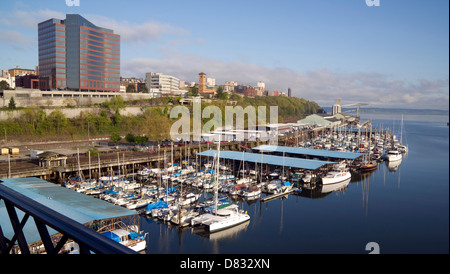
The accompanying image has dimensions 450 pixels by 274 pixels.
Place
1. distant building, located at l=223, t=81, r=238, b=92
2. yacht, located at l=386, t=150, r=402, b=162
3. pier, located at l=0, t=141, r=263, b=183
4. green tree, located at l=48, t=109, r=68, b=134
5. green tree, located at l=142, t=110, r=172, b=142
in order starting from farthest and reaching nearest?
distant building, located at l=223, t=81, r=238, b=92
green tree, located at l=142, t=110, r=172, b=142
green tree, located at l=48, t=109, r=68, b=134
yacht, located at l=386, t=150, r=402, b=162
pier, located at l=0, t=141, r=263, b=183

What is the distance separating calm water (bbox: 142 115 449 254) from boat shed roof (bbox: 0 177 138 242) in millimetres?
1368

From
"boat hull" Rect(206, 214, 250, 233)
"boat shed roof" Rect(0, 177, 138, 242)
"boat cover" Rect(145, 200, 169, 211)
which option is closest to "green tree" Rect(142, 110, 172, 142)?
"boat shed roof" Rect(0, 177, 138, 242)

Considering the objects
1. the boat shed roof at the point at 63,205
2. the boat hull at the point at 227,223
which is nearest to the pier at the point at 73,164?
the boat shed roof at the point at 63,205

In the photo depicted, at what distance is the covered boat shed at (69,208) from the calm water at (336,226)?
120 centimetres

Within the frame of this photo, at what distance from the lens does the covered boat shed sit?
6398 millimetres

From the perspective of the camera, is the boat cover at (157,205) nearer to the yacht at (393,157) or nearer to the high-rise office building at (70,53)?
the yacht at (393,157)

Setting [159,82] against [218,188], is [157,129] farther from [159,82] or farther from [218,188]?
[159,82]

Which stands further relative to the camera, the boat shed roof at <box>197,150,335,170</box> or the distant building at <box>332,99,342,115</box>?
the distant building at <box>332,99,342,115</box>

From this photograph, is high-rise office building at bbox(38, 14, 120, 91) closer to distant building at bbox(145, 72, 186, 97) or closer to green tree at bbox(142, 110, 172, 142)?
green tree at bbox(142, 110, 172, 142)

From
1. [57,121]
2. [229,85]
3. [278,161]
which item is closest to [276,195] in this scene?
[278,161]

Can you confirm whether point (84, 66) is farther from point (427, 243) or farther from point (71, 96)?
point (427, 243)

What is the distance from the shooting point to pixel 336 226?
9.43 m
